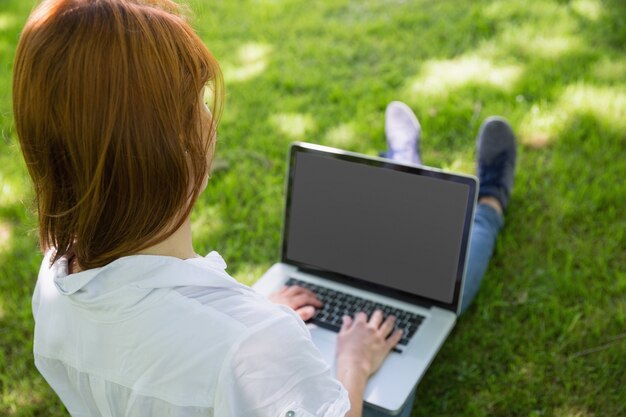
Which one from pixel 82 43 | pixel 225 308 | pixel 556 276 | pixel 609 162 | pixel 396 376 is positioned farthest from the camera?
Answer: pixel 609 162

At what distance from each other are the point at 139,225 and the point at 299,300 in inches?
34.5

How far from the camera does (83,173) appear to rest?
3.48 ft

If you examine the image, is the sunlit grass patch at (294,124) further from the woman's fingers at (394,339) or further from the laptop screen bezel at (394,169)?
the woman's fingers at (394,339)

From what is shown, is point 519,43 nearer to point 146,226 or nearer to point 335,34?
point 335,34

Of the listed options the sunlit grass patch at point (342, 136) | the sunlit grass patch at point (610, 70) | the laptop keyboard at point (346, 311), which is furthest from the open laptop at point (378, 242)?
the sunlit grass patch at point (610, 70)

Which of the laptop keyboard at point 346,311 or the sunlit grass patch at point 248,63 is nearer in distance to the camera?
the laptop keyboard at point 346,311

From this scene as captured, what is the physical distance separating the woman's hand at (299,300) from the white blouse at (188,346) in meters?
0.70

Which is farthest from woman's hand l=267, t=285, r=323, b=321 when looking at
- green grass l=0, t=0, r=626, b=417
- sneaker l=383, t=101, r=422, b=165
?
sneaker l=383, t=101, r=422, b=165

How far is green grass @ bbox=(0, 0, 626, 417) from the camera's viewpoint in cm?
211

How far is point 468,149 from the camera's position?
2.91 m

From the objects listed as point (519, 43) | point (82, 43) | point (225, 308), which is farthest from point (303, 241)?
point (519, 43)

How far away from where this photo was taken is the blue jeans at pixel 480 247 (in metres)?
2.21

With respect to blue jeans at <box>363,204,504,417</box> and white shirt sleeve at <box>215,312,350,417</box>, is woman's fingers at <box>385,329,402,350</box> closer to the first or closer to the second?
blue jeans at <box>363,204,504,417</box>

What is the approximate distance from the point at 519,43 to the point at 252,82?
52.3 inches
